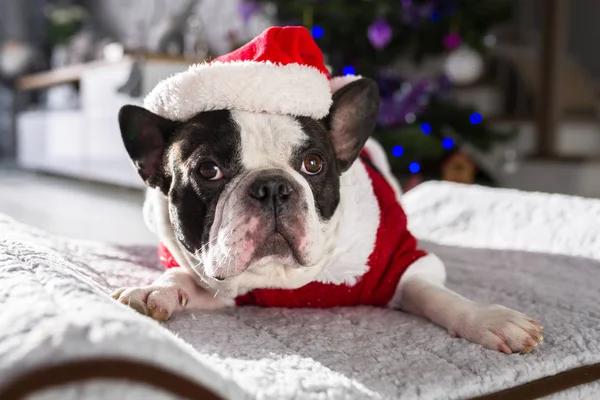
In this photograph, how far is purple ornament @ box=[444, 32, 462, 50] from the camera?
286cm

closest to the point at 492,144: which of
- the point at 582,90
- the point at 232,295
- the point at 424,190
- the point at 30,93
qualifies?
the point at 424,190

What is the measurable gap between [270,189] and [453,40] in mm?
2241

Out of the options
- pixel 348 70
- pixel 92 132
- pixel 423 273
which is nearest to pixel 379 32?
pixel 348 70

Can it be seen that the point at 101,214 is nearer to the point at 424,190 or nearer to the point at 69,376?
the point at 424,190

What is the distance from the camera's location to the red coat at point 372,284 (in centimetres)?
101

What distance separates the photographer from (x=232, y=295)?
1003 mm

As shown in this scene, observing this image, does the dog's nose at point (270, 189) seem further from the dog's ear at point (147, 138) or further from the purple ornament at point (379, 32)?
the purple ornament at point (379, 32)

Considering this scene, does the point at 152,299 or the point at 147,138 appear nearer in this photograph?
the point at 152,299

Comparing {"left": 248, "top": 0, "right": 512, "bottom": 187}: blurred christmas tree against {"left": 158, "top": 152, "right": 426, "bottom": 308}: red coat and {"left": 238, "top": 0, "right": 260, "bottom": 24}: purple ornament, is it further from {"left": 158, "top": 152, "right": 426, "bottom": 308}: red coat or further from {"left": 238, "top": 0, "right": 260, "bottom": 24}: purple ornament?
{"left": 158, "top": 152, "right": 426, "bottom": 308}: red coat

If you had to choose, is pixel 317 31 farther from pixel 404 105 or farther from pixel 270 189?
pixel 270 189

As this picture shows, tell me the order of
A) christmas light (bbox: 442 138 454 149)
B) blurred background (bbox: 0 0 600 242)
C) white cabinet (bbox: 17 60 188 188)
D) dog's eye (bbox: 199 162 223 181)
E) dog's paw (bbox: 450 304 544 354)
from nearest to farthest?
dog's paw (bbox: 450 304 544 354), dog's eye (bbox: 199 162 223 181), blurred background (bbox: 0 0 600 242), christmas light (bbox: 442 138 454 149), white cabinet (bbox: 17 60 188 188)

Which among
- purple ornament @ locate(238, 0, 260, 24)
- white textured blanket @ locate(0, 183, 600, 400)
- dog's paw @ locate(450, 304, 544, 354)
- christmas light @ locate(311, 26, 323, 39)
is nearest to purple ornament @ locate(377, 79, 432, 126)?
christmas light @ locate(311, 26, 323, 39)

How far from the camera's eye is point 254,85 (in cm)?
94

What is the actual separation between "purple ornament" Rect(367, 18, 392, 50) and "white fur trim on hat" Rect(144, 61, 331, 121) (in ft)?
5.88
